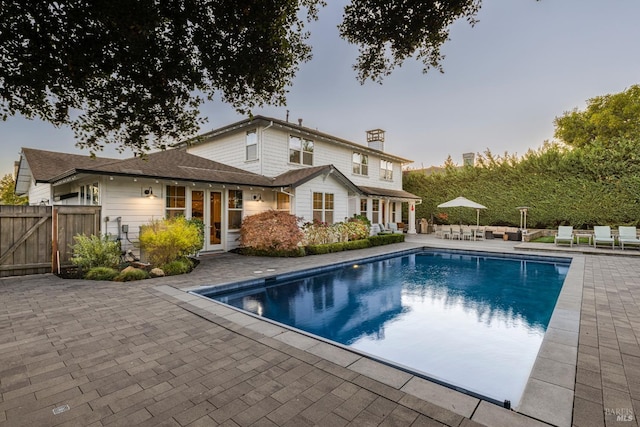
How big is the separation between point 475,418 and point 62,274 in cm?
989

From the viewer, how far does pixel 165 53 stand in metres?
4.47

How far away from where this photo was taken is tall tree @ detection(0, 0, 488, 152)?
3.69 meters

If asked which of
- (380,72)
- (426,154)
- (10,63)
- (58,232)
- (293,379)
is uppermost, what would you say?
(426,154)

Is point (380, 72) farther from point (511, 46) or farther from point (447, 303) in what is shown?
point (511, 46)

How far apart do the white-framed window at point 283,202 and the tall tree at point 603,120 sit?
830 inches

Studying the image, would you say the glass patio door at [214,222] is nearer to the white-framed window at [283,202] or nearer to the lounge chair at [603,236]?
the white-framed window at [283,202]

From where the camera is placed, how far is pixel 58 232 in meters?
8.64

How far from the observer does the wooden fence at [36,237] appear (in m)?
7.97

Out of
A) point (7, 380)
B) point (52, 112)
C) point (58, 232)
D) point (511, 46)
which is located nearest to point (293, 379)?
point (7, 380)

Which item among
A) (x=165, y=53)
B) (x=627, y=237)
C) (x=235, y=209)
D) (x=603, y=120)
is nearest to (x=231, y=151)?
(x=235, y=209)

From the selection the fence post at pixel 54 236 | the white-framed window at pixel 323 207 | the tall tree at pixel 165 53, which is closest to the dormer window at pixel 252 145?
the white-framed window at pixel 323 207

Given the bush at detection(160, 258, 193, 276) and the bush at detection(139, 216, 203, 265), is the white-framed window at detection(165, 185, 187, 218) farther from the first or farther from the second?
the bush at detection(160, 258, 193, 276)

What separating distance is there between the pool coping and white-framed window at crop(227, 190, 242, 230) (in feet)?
26.9

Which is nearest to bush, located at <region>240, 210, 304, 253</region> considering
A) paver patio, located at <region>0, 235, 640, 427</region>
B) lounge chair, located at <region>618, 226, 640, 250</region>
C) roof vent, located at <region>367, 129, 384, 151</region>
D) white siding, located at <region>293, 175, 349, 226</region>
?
white siding, located at <region>293, 175, 349, 226</region>
